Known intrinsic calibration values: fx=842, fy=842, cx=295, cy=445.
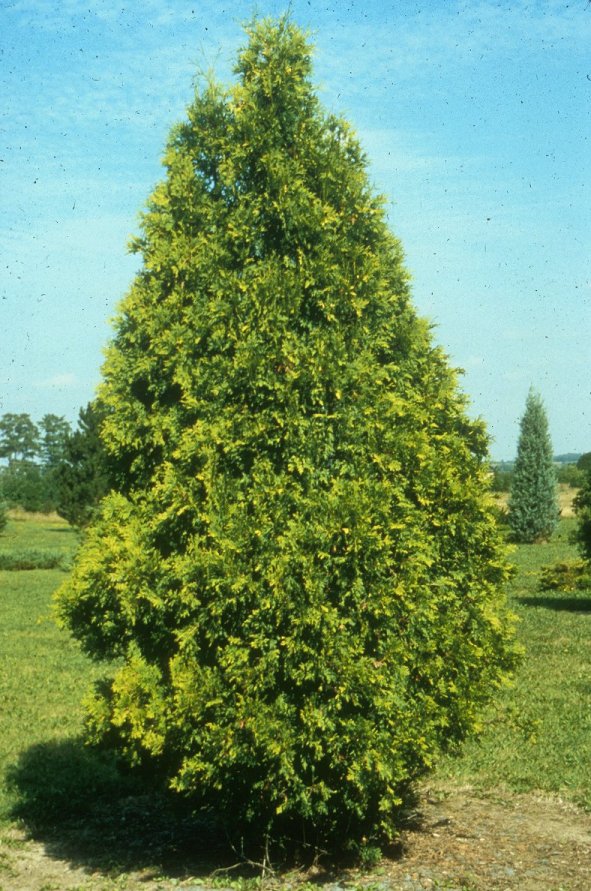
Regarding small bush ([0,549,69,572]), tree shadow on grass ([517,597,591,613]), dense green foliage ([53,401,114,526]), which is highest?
dense green foliage ([53,401,114,526])

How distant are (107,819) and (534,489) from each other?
40.3 m

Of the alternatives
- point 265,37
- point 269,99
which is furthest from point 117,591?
point 265,37

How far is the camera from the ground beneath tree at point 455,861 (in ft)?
20.7

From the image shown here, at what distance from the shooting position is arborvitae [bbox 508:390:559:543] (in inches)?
1805

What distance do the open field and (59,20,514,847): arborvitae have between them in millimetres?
652

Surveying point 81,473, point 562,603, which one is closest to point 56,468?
point 81,473

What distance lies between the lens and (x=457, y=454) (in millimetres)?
6863

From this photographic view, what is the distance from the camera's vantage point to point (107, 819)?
8.34m

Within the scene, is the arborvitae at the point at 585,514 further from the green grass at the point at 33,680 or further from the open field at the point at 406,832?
the green grass at the point at 33,680

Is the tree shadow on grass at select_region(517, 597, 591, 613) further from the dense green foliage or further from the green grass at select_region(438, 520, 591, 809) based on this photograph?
the dense green foliage

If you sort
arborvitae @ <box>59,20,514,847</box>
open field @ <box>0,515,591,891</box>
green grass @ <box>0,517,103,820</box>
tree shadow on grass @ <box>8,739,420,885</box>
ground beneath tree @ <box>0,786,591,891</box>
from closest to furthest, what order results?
arborvitae @ <box>59,20,514,847</box> < ground beneath tree @ <box>0,786,591,891</box> < open field @ <box>0,515,591,891</box> < tree shadow on grass @ <box>8,739,420,885</box> < green grass @ <box>0,517,103,820</box>

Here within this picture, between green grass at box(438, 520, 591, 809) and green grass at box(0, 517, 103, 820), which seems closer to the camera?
green grass at box(438, 520, 591, 809)

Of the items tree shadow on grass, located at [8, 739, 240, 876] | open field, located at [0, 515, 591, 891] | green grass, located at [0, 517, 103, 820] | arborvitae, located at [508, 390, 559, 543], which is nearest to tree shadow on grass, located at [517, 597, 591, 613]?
open field, located at [0, 515, 591, 891]

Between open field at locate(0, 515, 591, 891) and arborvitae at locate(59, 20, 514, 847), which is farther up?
arborvitae at locate(59, 20, 514, 847)
